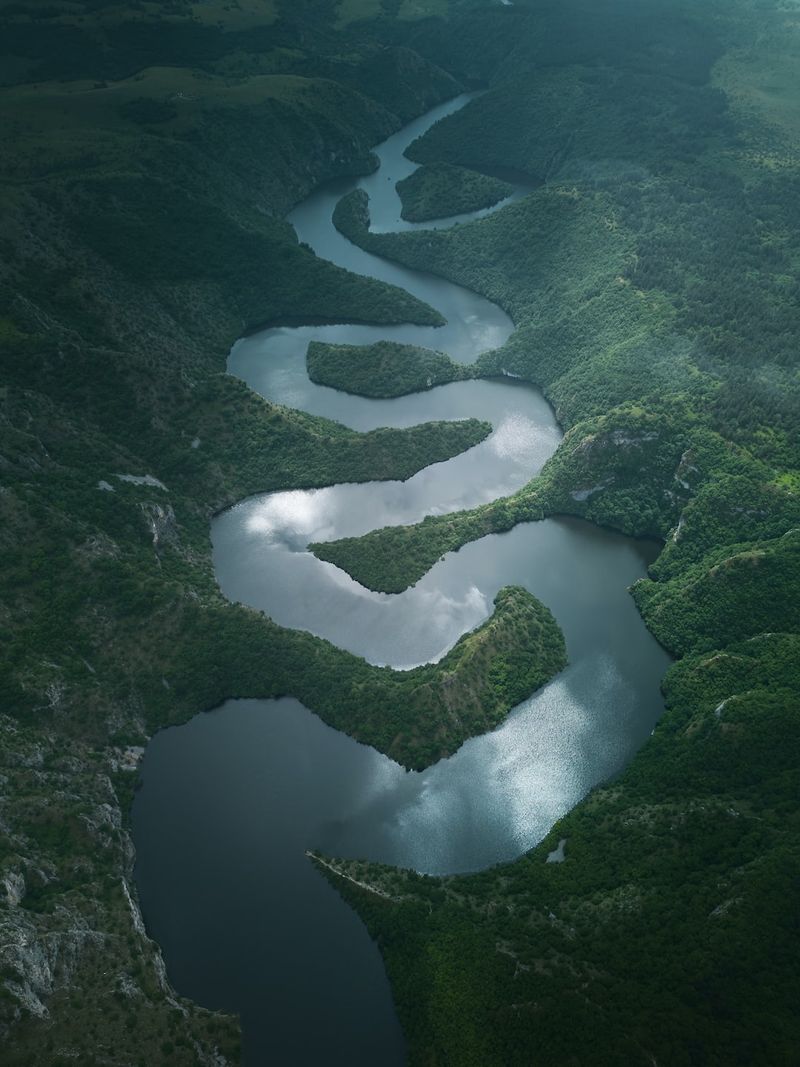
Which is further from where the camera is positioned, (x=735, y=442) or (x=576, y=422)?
(x=576, y=422)

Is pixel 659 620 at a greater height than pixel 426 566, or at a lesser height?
greater

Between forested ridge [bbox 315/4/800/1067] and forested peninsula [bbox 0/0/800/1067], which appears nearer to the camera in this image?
forested ridge [bbox 315/4/800/1067]

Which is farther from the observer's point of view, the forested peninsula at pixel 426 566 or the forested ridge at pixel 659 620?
the forested peninsula at pixel 426 566

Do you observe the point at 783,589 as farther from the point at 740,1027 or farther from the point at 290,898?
the point at 290,898

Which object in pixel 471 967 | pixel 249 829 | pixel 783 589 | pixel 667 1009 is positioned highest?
pixel 783 589

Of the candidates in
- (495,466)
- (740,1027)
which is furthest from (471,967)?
(495,466)

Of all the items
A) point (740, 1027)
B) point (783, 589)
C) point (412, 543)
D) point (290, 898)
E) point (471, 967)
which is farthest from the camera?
point (412, 543)

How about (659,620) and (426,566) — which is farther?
(426,566)

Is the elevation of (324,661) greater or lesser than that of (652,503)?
lesser
